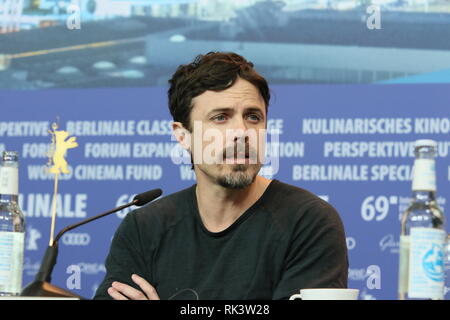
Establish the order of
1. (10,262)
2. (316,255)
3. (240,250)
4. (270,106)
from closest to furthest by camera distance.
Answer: (10,262)
(316,255)
(240,250)
(270,106)

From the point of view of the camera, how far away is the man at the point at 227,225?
83.1 inches

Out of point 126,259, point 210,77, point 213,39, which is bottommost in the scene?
point 126,259

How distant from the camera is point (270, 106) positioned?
3533 mm

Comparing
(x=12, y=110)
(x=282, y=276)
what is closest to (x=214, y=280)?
(x=282, y=276)

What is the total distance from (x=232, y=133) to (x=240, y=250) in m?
0.32

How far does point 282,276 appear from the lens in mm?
2123

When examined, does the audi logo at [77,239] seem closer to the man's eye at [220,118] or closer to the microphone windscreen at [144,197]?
the man's eye at [220,118]

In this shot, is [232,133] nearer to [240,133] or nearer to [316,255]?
[240,133]

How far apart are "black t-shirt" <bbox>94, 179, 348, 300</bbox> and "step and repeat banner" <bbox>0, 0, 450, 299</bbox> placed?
3.66 feet

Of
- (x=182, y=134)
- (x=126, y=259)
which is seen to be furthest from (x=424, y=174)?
(x=182, y=134)

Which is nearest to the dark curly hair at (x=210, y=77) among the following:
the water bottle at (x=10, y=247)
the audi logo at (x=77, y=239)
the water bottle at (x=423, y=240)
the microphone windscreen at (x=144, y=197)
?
the microphone windscreen at (x=144, y=197)

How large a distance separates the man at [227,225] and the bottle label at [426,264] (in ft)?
2.35
